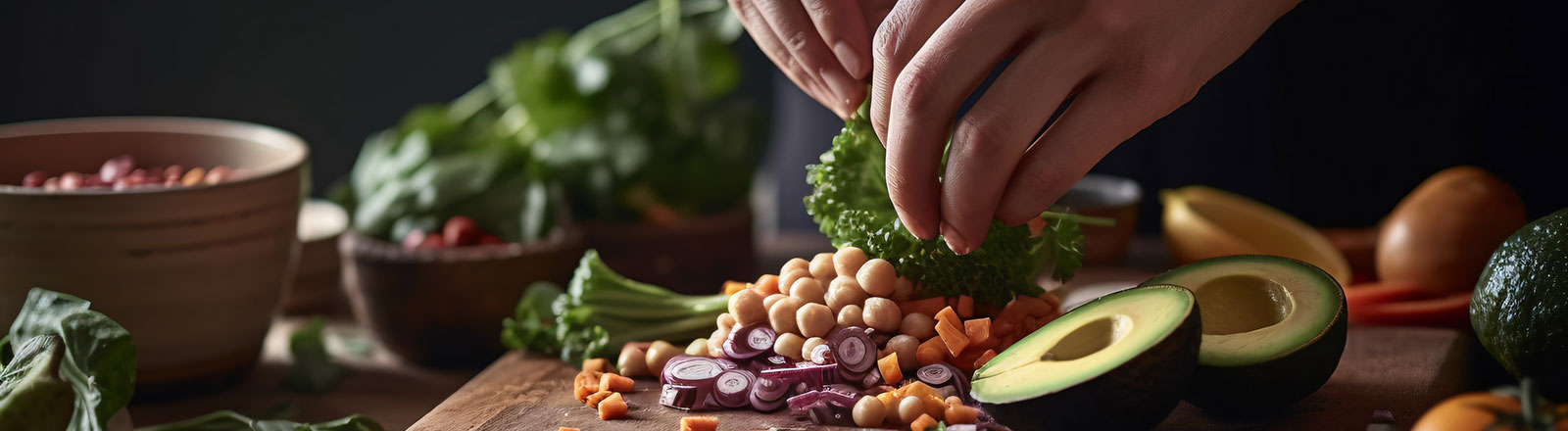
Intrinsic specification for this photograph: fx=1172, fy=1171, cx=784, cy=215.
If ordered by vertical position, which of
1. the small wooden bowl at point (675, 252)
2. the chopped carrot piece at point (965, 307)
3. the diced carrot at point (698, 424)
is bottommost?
the small wooden bowl at point (675, 252)

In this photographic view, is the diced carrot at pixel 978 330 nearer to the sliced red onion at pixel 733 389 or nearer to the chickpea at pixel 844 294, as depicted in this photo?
the chickpea at pixel 844 294

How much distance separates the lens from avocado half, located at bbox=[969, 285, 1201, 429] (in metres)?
1.02

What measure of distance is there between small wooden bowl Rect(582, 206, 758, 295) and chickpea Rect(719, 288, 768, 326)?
2.57 feet

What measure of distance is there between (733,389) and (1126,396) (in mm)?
415

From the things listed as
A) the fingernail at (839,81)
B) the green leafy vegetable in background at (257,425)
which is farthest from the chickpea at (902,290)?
the green leafy vegetable in background at (257,425)

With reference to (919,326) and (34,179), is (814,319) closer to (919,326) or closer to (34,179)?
(919,326)

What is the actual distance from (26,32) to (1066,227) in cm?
340

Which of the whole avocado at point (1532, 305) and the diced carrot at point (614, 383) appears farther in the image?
the diced carrot at point (614, 383)

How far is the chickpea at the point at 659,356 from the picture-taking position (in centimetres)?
138

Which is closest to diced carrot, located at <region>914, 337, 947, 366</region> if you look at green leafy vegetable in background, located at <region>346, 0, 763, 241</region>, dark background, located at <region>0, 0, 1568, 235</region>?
green leafy vegetable in background, located at <region>346, 0, 763, 241</region>

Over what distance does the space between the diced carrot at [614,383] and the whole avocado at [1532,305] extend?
917 mm

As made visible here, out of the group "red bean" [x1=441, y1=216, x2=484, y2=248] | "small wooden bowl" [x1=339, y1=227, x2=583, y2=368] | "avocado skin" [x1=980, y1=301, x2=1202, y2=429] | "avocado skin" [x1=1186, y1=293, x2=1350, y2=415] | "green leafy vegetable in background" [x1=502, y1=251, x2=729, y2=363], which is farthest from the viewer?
"red bean" [x1=441, y1=216, x2=484, y2=248]

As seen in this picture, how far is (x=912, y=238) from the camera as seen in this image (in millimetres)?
1324

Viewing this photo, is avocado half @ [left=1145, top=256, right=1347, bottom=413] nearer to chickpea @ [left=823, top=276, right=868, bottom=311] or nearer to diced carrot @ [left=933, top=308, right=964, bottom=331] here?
diced carrot @ [left=933, top=308, right=964, bottom=331]
